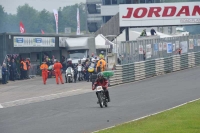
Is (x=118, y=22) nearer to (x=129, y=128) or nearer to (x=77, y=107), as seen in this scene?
(x=77, y=107)

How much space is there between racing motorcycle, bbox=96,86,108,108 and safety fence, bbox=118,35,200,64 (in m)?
12.4

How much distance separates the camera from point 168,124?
13.7 metres

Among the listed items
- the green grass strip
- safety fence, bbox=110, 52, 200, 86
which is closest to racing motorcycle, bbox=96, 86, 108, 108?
the green grass strip

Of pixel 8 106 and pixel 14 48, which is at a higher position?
pixel 14 48

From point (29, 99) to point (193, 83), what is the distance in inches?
337

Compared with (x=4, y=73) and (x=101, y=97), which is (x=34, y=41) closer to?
(x=4, y=73)

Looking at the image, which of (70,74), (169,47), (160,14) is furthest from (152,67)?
(160,14)

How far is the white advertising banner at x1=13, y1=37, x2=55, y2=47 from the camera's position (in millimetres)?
40375

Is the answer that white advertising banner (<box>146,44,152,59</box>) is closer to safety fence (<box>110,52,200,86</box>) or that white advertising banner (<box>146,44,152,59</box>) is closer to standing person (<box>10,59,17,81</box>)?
safety fence (<box>110,52,200,86</box>)

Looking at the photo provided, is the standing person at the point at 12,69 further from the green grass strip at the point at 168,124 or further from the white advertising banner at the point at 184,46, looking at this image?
the green grass strip at the point at 168,124

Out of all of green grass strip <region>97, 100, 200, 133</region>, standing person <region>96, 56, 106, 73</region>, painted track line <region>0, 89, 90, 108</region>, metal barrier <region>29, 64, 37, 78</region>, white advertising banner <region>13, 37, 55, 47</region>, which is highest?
white advertising banner <region>13, 37, 55, 47</region>

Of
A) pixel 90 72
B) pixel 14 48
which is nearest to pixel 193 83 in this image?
pixel 90 72

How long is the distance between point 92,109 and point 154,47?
696 inches

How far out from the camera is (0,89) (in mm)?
33250
